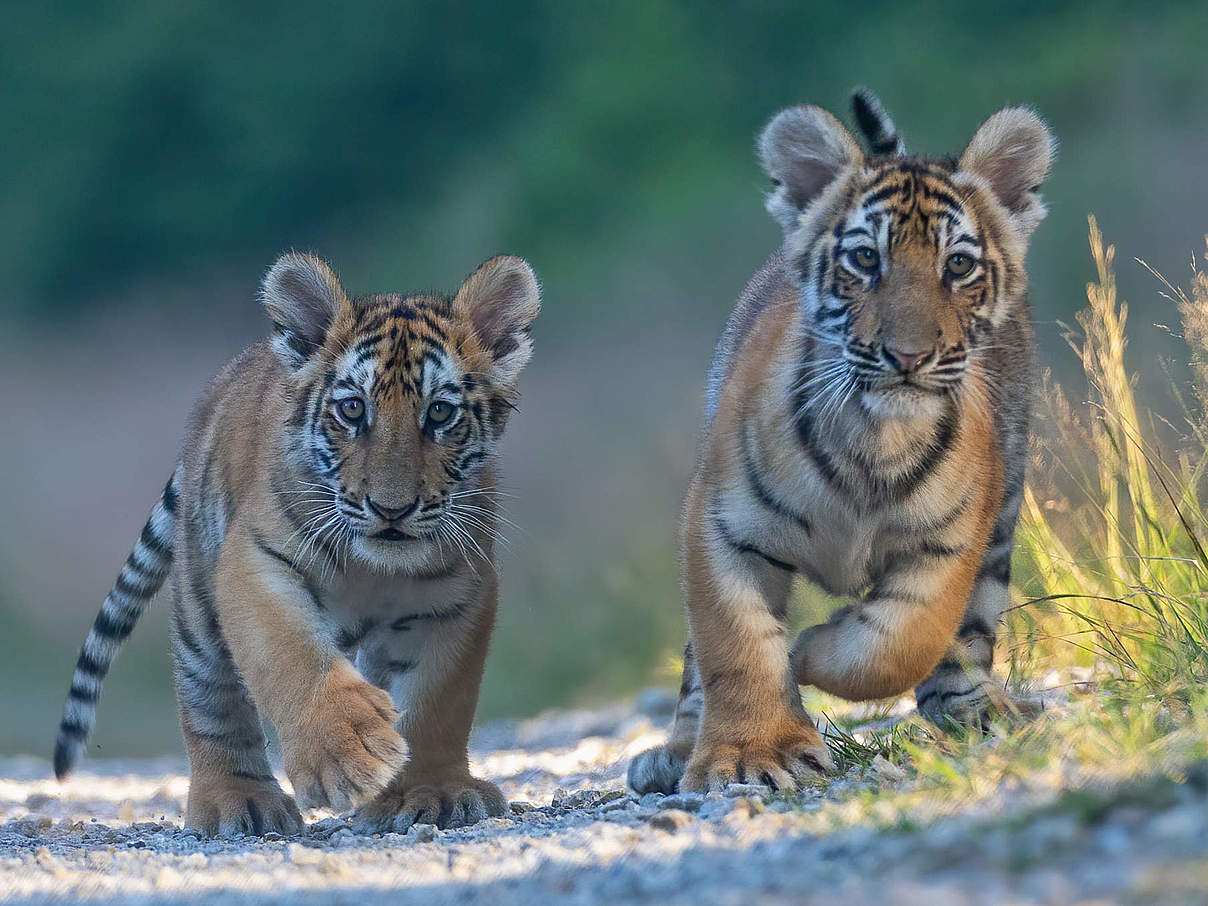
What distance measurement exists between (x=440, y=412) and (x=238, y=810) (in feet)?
4.03

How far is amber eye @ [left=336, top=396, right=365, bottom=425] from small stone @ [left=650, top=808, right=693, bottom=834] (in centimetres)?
150

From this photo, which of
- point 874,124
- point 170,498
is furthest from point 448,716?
point 874,124

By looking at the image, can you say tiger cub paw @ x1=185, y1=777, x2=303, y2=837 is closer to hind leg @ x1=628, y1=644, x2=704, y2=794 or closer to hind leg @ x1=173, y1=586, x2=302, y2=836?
hind leg @ x1=173, y1=586, x2=302, y2=836

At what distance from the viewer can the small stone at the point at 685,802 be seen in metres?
3.40

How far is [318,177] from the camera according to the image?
1758 cm

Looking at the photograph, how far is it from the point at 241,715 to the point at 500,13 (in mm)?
14600

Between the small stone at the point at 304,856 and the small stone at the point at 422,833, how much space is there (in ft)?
1.10

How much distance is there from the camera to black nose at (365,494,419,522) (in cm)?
400

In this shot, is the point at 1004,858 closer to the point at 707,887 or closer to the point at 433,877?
the point at 707,887

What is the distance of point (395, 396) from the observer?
13.7ft

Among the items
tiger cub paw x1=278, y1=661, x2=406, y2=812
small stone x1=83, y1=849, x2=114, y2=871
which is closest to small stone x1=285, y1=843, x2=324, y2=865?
tiger cub paw x1=278, y1=661, x2=406, y2=812

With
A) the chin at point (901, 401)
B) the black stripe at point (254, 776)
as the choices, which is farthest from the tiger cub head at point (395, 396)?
the chin at point (901, 401)

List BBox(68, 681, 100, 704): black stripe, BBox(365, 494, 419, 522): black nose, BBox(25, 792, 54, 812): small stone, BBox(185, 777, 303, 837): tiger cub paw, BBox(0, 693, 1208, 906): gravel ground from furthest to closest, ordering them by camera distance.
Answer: BBox(25, 792, 54, 812): small stone < BBox(68, 681, 100, 704): black stripe < BBox(185, 777, 303, 837): tiger cub paw < BBox(365, 494, 419, 522): black nose < BBox(0, 693, 1208, 906): gravel ground

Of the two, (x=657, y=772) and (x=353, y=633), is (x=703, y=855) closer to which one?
(x=657, y=772)
